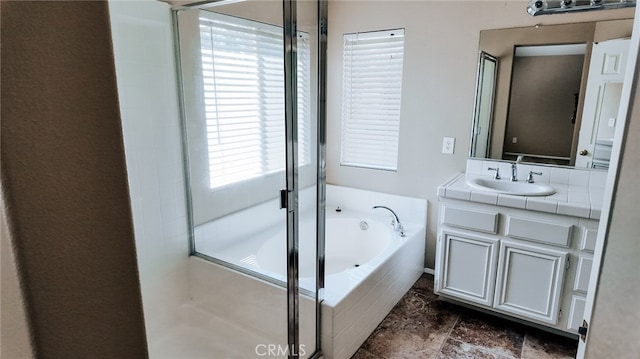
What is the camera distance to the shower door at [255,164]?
78.0 inches

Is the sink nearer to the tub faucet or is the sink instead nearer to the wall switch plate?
the wall switch plate

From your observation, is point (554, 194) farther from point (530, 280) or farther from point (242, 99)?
point (242, 99)

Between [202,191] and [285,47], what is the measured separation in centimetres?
114

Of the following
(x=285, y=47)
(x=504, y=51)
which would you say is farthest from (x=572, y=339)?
(x=285, y=47)

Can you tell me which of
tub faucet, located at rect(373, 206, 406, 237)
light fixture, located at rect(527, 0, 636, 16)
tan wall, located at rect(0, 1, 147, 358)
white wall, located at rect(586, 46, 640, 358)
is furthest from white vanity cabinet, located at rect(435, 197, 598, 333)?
tan wall, located at rect(0, 1, 147, 358)

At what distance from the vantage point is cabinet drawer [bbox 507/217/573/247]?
2033 millimetres

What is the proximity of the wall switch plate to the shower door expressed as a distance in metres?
1.18

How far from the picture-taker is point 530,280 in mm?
2182

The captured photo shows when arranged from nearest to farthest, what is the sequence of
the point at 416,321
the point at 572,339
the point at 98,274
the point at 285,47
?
1. the point at 98,274
2. the point at 285,47
3. the point at 572,339
4. the point at 416,321

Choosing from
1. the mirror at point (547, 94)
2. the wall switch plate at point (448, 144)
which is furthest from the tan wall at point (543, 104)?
the wall switch plate at point (448, 144)

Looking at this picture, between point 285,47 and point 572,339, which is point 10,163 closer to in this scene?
point 285,47

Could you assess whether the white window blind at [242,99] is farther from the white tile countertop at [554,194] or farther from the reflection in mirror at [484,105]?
the reflection in mirror at [484,105]

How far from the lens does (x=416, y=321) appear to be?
242 centimetres
